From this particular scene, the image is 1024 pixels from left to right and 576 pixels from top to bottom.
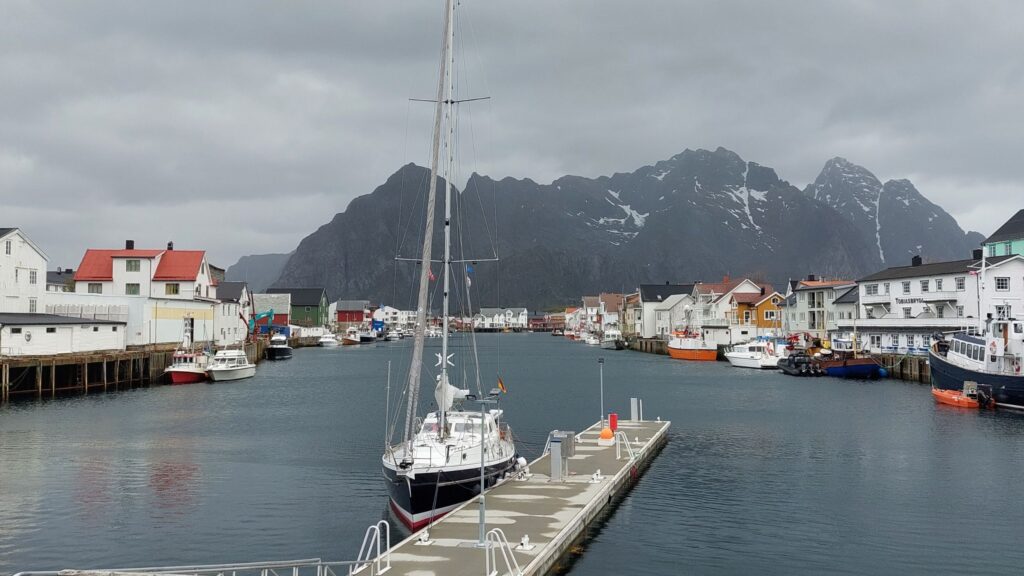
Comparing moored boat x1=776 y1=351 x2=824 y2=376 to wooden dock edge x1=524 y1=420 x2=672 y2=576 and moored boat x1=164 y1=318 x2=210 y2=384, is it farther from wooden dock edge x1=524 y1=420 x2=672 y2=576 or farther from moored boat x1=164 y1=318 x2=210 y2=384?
moored boat x1=164 y1=318 x2=210 y2=384

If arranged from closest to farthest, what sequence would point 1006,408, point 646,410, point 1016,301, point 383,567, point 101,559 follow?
point 383,567 → point 101,559 → point 1006,408 → point 646,410 → point 1016,301

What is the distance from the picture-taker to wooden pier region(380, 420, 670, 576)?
20.4 metres

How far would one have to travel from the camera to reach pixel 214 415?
59.1 metres

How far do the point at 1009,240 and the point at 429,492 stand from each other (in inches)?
4815

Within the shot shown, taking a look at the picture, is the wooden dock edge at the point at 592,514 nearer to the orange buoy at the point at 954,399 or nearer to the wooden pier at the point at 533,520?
the wooden pier at the point at 533,520

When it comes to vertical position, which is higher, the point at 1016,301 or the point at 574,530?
the point at 1016,301

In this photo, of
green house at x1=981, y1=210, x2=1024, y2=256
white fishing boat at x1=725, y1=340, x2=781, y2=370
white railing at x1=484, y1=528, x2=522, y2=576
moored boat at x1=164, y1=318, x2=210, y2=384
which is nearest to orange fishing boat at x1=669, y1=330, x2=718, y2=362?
white fishing boat at x1=725, y1=340, x2=781, y2=370

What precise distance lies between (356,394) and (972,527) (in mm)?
58714

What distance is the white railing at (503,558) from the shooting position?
19297 millimetres

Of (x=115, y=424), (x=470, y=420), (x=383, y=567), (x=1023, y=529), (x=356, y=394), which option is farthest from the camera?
(x=356, y=394)

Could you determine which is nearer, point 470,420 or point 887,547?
point 887,547

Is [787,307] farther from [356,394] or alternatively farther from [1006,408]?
[356,394]

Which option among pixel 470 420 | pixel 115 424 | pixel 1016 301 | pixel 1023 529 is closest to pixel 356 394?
pixel 115 424

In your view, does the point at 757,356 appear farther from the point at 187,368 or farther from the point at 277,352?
the point at 277,352
